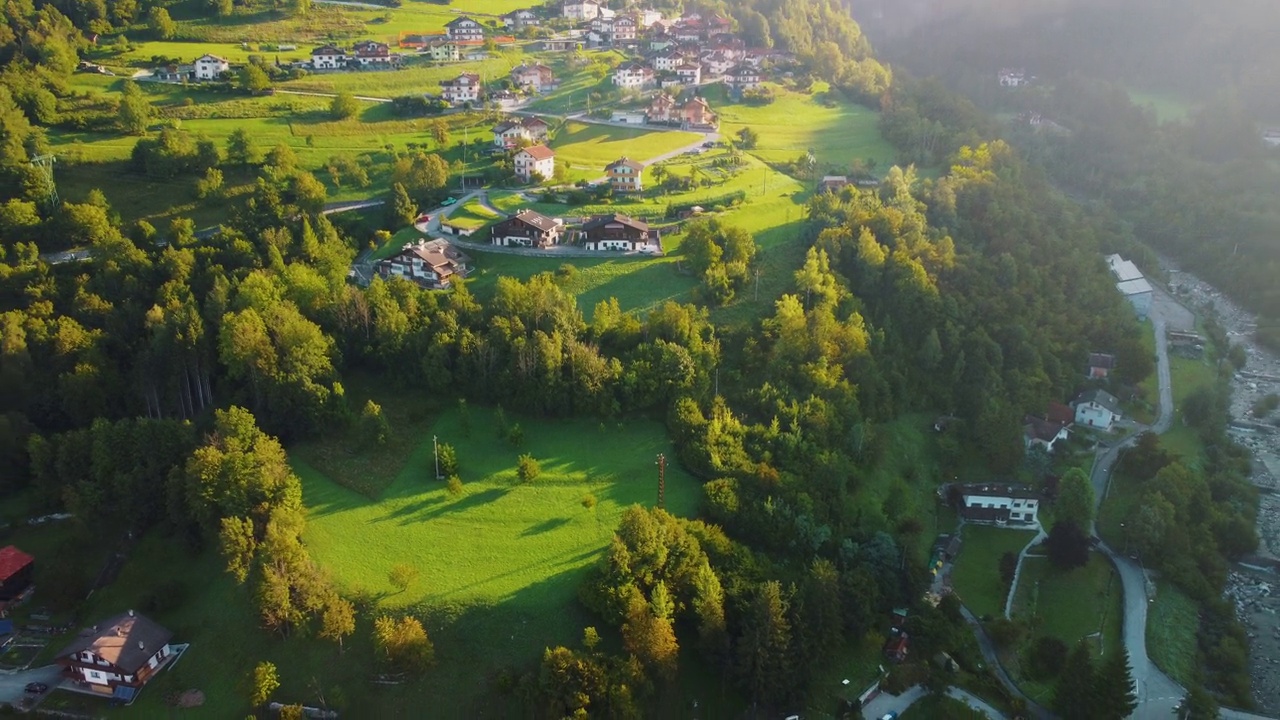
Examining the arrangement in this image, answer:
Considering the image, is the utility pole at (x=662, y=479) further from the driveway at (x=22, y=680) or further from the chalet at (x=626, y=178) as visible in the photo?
the chalet at (x=626, y=178)

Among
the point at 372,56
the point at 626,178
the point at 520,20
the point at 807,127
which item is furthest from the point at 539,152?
the point at 520,20

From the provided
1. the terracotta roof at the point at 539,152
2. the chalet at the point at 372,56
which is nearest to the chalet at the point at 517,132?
the terracotta roof at the point at 539,152

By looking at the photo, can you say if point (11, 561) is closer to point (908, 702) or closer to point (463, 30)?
point (908, 702)

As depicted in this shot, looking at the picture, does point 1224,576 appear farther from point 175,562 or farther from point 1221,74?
point 1221,74

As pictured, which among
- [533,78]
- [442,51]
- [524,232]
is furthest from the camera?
[442,51]

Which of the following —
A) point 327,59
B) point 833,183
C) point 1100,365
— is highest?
point 327,59

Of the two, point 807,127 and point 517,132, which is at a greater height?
point 517,132

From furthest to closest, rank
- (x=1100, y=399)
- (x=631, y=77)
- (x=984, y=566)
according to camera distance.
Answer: (x=631, y=77) → (x=1100, y=399) → (x=984, y=566)
